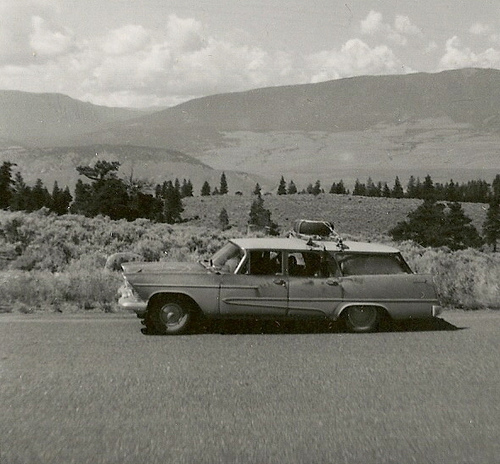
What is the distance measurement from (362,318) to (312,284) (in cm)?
81

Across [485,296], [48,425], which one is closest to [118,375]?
[48,425]

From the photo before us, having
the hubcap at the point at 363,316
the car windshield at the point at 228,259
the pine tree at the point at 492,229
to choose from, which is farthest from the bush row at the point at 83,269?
the pine tree at the point at 492,229

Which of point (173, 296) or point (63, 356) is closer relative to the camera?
point (63, 356)

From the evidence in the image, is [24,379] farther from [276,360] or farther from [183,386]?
[276,360]

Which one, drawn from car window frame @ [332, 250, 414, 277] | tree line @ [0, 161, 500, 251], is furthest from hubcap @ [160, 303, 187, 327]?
tree line @ [0, 161, 500, 251]

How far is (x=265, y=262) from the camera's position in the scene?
32.0 feet

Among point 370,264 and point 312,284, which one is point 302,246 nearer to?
point 312,284

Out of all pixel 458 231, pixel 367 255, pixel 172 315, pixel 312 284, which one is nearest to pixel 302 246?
pixel 312 284

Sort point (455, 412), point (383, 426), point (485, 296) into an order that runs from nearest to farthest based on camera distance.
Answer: point (383, 426)
point (455, 412)
point (485, 296)

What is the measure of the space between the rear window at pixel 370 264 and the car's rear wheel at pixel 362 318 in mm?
455

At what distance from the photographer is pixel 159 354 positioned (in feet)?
27.2

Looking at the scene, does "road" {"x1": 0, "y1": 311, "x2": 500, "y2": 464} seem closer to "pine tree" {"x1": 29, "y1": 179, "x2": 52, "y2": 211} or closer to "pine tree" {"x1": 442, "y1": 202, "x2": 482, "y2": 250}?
"pine tree" {"x1": 442, "y1": 202, "x2": 482, "y2": 250}

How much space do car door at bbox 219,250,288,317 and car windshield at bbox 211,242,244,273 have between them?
0.16m

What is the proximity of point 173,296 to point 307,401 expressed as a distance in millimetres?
3362
